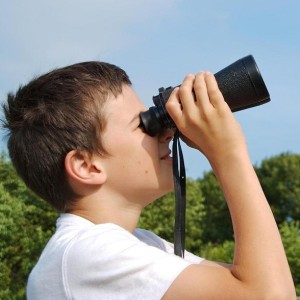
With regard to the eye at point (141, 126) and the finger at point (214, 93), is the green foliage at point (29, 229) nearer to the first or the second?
the eye at point (141, 126)

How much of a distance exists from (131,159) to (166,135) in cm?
17

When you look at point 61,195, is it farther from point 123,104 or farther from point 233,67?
point 233,67

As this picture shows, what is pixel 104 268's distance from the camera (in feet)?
5.40

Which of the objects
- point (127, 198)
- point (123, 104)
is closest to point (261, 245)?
point (127, 198)

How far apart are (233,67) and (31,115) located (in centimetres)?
66

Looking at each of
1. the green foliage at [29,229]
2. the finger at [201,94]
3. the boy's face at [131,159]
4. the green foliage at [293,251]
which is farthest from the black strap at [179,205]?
the green foliage at [293,251]

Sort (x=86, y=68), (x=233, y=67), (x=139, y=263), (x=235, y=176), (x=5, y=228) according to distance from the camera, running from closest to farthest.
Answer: (x=139, y=263)
(x=235, y=176)
(x=233, y=67)
(x=86, y=68)
(x=5, y=228)

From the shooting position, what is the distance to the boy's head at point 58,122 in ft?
6.40

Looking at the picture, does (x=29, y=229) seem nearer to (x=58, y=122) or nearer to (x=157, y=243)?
(x=157, y=243)

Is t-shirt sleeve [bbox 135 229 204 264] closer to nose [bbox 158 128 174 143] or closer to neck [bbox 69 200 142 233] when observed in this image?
neck [bbox 69 200 142 233]

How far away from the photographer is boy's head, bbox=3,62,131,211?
76.8 inches

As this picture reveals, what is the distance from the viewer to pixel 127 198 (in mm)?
1938

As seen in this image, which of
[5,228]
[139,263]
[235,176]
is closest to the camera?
[139,263]

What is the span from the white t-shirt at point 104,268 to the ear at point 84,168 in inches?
7.2
